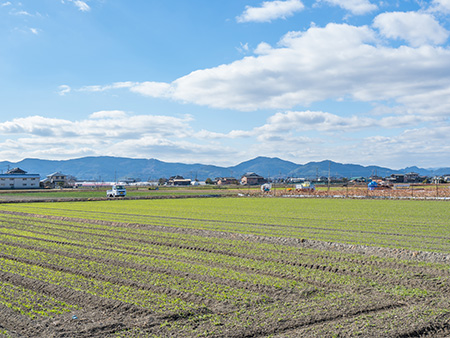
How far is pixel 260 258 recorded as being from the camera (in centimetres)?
1350

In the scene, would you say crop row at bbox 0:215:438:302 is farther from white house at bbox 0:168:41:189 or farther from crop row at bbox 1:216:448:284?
white house at bbox 0:168:41:189

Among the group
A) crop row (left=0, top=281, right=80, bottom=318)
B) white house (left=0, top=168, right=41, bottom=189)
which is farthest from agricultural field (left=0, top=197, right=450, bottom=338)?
white house (left=0, top=168, right=41, bottom=189)

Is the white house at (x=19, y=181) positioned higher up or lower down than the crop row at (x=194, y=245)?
higher up

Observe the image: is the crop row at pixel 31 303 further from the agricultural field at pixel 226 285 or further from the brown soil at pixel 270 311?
the brown soil at pixel 270 311

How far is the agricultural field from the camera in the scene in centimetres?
763

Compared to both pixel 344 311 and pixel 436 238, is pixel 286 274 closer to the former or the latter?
pixel 344 311

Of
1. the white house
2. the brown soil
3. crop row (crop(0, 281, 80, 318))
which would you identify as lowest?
the brown soil

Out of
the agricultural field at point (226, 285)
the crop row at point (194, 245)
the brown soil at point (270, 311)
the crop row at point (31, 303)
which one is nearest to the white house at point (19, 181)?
the crop row at point (194, 245)

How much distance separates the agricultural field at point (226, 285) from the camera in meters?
7.63

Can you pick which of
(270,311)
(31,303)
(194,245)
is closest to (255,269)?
(270,311)

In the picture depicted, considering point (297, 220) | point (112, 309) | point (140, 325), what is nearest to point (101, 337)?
point (140, 325)

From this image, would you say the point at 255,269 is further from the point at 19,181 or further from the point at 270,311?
the point at 19,181

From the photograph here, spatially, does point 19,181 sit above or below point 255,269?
above

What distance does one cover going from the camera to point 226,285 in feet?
33.5
